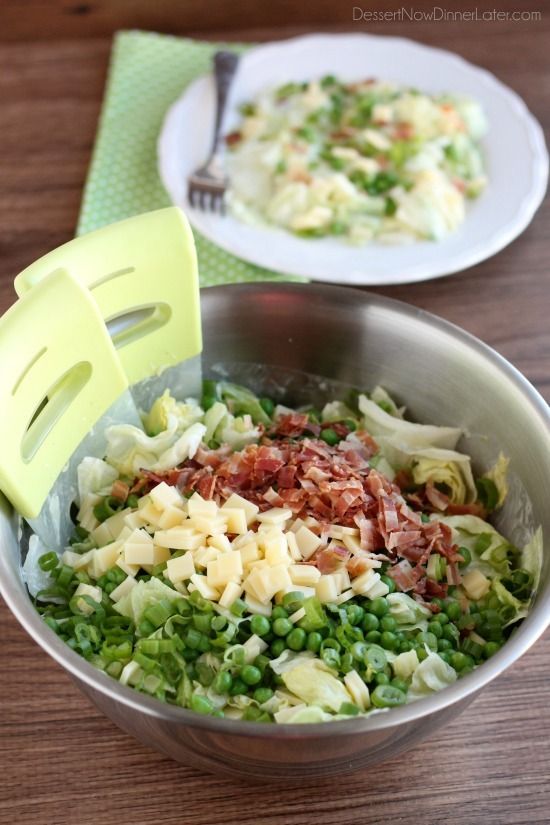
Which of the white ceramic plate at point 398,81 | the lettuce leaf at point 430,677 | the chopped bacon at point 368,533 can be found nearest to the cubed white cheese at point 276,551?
the chopped bacon at point 368,533

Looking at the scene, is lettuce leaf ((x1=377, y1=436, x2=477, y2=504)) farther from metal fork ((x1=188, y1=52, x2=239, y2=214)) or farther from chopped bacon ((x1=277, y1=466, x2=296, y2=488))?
metal fork ((x1=188, y1=52, x2=239, y2=214))

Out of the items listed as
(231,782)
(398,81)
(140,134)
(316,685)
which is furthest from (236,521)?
(398,81)

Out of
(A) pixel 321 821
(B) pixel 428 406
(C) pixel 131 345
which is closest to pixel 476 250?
(B) pixel 428 406

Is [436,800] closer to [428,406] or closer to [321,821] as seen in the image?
[321,821]

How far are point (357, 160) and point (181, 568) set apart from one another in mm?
1249

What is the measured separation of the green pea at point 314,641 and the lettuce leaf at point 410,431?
0.42m

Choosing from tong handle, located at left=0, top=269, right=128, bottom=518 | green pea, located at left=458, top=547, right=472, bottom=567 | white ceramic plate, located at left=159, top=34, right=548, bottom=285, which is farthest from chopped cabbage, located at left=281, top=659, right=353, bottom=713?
white ceramic plate, located at left=159, top=34, right=548, bottom=285

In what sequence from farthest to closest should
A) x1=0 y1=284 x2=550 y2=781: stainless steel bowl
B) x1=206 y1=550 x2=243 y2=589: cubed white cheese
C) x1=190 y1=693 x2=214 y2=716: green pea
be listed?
x1=206 y1=550 x2=243 y2=589: cubed white cheese < x1=190 y1=693 x2=214 y2=716: green pea < x1=0 y1=284 x2=550 y2=781: stainless steel bowl

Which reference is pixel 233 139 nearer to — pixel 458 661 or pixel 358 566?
pixel 358 566

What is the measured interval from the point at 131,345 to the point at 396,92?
130 cm

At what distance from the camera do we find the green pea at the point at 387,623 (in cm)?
126

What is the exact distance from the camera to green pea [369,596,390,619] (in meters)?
1.27

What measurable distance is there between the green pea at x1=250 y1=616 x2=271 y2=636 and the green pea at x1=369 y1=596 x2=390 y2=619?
148 millimetres

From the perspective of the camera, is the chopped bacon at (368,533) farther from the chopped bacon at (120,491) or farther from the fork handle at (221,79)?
the fork handle at (221,79)
